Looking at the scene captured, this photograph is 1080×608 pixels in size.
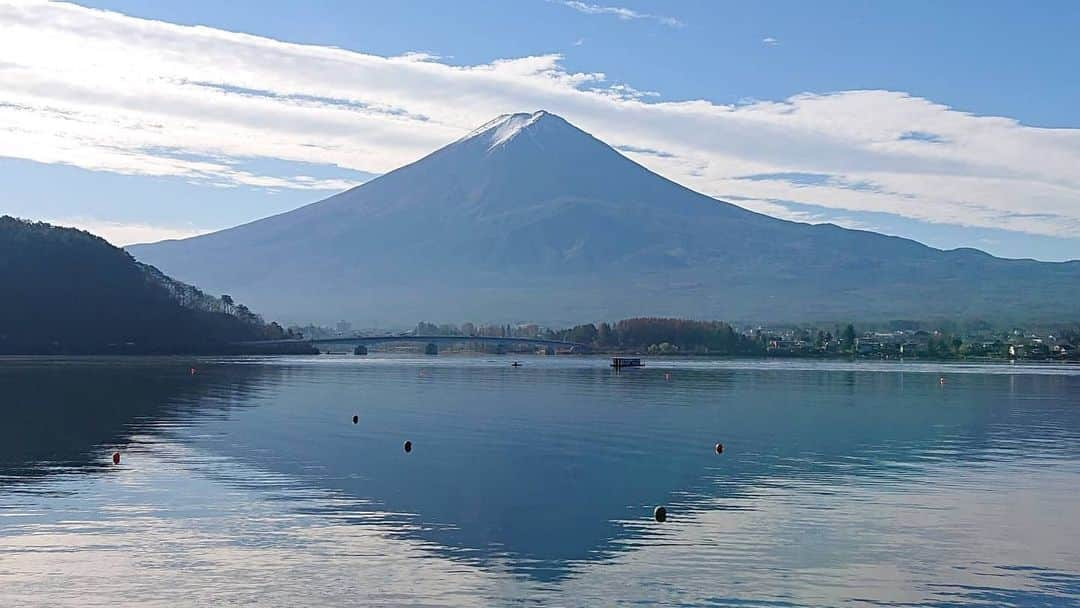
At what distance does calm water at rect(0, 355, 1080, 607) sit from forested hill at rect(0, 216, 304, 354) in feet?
259

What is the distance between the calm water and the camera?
2194 centimetres

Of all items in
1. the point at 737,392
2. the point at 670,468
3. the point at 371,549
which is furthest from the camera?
the point at 737,392

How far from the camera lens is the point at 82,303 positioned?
14038 cm

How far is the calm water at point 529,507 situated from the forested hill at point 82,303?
7895 centimetres

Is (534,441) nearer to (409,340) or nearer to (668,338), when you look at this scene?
(409,340)

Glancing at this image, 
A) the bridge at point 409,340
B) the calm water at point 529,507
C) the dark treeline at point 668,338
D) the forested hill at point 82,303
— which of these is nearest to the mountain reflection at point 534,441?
the calm water at point 529,507

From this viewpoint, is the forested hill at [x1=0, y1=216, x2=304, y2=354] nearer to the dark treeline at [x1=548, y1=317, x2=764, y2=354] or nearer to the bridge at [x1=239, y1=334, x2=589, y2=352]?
the bridge at [x1=239, y1=334, x2=589, y2=352]

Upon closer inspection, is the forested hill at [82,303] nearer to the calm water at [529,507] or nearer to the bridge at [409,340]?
the bridge at [409,340]

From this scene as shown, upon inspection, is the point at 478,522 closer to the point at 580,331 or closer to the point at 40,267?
the point at 40,267

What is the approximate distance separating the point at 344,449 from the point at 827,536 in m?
18.8

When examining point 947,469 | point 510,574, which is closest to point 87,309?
point 947,469

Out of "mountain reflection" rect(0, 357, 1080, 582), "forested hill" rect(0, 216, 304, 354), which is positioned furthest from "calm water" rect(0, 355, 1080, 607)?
"forested hill" rect(0, 216, 304, 354)

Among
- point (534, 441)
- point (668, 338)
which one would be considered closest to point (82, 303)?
point (668, 338)

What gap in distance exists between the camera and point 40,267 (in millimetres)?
139500
